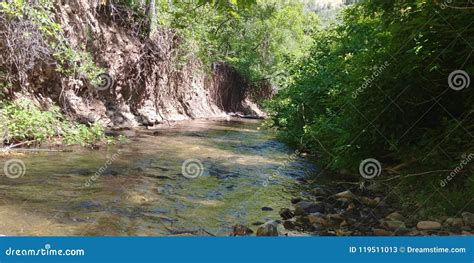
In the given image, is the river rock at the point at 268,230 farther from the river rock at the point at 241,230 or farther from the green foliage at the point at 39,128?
the green foliage at the point at 39,128

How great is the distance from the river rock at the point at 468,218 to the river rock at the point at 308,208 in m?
1.61

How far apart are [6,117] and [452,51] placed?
8395mm

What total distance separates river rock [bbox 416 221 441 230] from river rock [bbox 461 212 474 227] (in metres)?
0.25

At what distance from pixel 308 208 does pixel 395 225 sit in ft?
3.71

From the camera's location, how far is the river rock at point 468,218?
406 centimetres

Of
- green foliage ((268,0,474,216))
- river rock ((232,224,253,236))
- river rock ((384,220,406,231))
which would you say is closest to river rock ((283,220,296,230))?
river rock ((232,224,253,236))

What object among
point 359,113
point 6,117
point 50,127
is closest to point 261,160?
point 359,113

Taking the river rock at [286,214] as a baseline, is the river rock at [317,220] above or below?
above

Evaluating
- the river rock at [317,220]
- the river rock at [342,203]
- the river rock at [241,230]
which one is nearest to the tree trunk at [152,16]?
the river rock at [342,203]

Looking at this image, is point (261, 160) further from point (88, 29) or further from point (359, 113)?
point (88, 29)

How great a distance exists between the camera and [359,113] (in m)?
6.50

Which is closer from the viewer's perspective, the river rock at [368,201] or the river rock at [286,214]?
the river rock at [286,214]

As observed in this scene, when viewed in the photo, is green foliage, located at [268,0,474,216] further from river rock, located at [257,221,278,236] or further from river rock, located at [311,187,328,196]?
river rock, located at [257,221,278,236]

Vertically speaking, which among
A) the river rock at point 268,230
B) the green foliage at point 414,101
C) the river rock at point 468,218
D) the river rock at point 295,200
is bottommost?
the river rock at point 295,200
